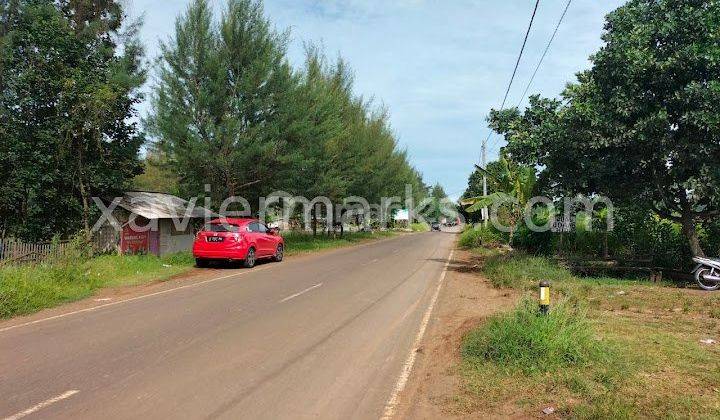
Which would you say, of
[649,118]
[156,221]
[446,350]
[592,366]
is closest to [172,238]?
[156,221]

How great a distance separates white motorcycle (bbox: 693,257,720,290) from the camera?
1384 cm

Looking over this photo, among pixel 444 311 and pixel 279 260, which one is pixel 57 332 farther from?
pixel 279 260

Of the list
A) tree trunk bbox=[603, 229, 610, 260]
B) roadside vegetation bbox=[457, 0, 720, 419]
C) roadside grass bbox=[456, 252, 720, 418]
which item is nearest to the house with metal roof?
roadside vegetation bbox=[457, 0, 720, 419]

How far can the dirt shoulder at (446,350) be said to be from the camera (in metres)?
5.27

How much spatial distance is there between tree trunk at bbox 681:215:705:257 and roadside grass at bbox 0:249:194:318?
634 inches

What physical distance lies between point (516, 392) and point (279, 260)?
690 inches

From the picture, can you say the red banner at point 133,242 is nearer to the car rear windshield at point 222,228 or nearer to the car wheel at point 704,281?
the car rear windshield at point 222,228

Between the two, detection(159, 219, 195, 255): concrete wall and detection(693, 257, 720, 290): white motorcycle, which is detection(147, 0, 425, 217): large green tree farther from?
detection(693, 257, 720, 290): white motorcycle

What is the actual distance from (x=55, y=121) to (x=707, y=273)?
70.5ft

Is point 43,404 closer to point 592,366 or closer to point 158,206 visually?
point 592,366

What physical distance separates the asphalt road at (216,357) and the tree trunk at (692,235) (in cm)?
891

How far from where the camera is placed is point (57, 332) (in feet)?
27.2

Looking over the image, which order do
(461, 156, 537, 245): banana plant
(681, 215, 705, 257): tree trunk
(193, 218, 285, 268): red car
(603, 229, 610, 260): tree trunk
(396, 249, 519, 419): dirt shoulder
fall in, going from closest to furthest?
(396, 249, 519, 419): dirt shoulder, (681, 215, 705, 257): tree trunk, (603, 229, 610, 260): tree trunk, (193, 218, 285, 268): red car, (461, 156, 537, 245): banana plant

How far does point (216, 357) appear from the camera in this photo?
6820 millimetres
